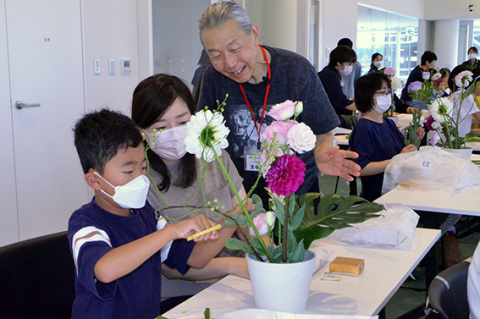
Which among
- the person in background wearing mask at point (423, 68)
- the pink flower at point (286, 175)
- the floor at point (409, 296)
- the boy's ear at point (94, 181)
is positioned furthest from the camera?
the person in background wearing mask at point (423, 68)

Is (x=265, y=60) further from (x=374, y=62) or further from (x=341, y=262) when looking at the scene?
(x=374, y=62)

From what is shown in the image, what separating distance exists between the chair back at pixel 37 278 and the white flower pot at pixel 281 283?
591 millimetres

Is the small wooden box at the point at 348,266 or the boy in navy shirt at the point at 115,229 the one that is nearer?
the boy in navy shirt at the point at 115,229

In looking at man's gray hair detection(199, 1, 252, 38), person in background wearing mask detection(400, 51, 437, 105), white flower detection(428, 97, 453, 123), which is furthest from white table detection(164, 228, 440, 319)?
person in background wearing mask detection(400, 51, 437, 105)

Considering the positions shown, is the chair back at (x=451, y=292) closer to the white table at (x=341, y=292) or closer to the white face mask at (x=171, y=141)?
the white table at (x=341, y=292)

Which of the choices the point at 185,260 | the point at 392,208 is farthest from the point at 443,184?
the point at 185,260

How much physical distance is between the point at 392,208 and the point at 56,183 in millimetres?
2960

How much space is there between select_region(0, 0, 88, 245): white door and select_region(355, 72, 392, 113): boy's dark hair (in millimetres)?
2117

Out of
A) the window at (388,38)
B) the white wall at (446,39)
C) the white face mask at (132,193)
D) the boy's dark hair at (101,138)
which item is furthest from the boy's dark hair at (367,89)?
the white wall at (446,39)

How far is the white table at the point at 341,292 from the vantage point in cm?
145

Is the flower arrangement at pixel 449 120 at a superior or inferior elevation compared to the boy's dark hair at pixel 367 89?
inferior

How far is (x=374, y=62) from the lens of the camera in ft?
31.0

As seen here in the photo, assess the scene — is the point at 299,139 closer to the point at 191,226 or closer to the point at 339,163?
the point at 191,226

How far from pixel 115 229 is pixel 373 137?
93.8 inches
